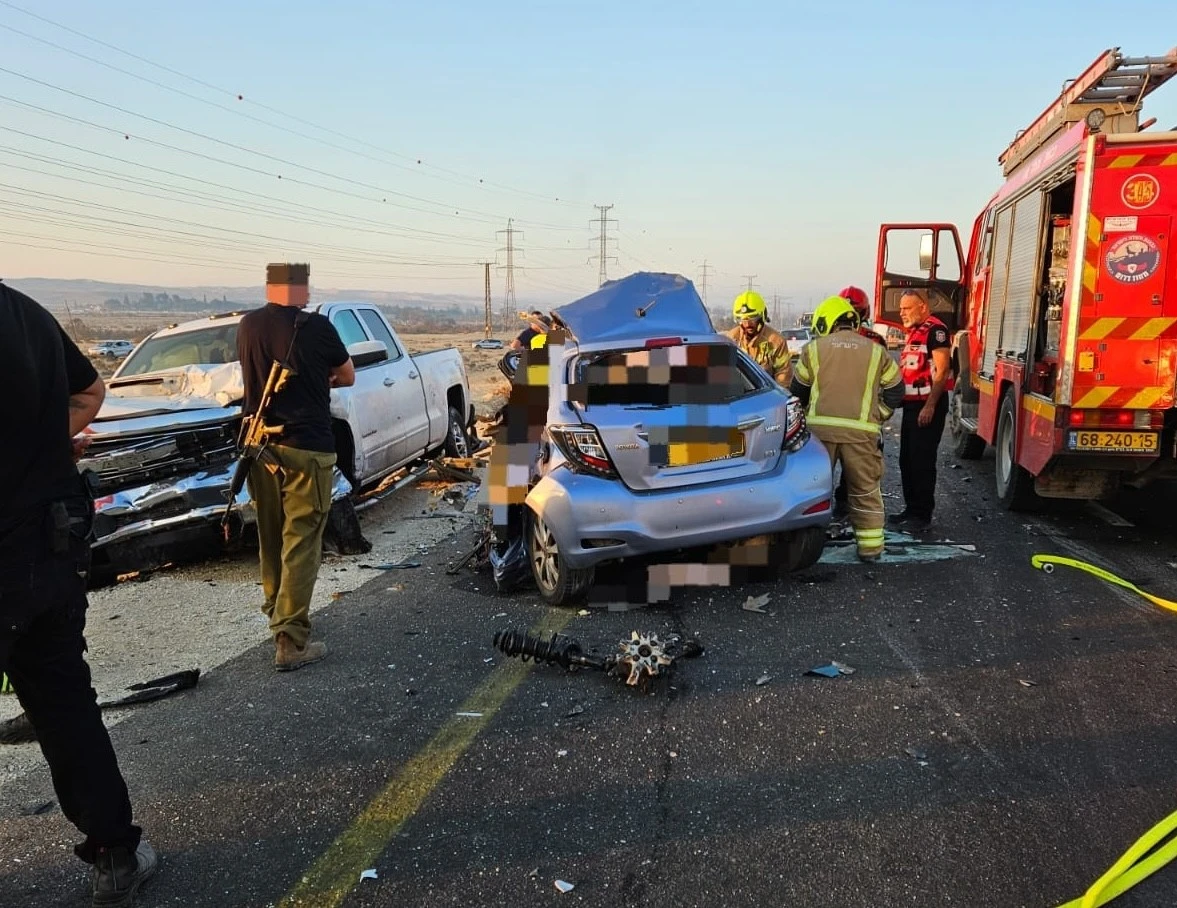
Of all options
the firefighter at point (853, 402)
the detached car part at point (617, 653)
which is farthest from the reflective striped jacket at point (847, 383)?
the detached car part at point (617, 653)

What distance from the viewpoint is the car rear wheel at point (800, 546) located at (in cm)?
526

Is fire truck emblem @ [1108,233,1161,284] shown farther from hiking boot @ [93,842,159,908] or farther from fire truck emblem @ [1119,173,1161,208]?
hiking boot @ [93,842,159,908]

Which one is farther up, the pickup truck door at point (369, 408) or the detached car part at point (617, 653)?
the pickup truck door at point (369, 408)

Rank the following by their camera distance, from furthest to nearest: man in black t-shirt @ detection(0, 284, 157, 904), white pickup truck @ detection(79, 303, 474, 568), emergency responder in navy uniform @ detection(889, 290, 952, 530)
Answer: emergency responder in navy uniform @ detection(889, 290, 952, 530)
white pickup truck @ detection(79, 303, 474, 568)
man in black t-shirt @ detection(0, 284, 157, 904)

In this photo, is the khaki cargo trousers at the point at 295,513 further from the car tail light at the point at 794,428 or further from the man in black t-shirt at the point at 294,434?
the car tail light at the point at 794,428

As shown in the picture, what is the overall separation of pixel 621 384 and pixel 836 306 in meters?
1.82

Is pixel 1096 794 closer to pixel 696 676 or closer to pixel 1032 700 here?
pixel 1032 700

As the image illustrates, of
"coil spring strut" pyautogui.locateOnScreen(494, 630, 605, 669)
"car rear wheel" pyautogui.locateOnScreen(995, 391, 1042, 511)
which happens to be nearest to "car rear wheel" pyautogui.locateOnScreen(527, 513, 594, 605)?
"coil spring strut" pyautogui.locateOnScreen(494, 630, 605, 669)

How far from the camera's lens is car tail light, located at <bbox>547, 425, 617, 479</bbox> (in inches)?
186

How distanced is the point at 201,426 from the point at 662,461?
329cm

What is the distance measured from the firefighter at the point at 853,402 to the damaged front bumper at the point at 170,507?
3337mm

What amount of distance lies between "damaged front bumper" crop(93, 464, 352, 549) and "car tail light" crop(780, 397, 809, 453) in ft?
9.59

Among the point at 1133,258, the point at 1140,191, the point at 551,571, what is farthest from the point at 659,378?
the point at 1140,191

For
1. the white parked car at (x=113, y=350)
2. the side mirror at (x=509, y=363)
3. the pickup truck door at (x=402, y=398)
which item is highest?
the side mirror at (x=509, y=363)
